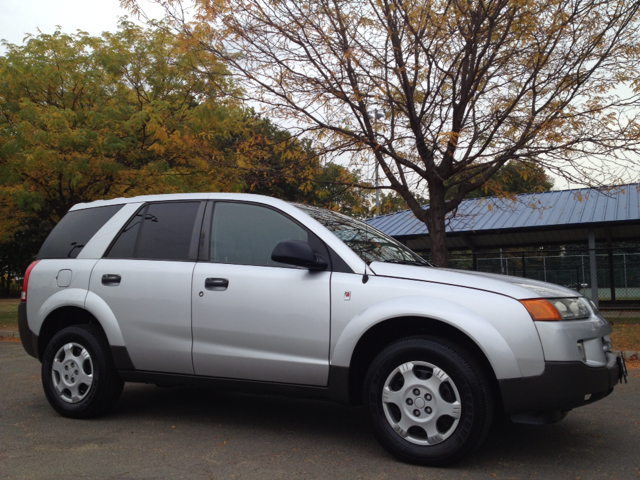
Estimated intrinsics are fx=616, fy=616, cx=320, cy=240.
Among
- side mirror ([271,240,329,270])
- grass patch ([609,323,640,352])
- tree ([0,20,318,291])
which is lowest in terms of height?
grass patch ([609,323,640,352])

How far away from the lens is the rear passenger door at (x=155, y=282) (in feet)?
15.6

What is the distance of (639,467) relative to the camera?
12.5 feet

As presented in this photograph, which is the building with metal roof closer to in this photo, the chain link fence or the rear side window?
the chain link fence

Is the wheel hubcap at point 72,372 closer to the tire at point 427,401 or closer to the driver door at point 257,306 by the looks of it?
the driver door at point 257,306

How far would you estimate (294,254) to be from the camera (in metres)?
4.15

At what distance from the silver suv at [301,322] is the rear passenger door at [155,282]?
0.01 metres

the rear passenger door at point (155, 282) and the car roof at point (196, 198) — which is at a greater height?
the car roof at point (196, 198)

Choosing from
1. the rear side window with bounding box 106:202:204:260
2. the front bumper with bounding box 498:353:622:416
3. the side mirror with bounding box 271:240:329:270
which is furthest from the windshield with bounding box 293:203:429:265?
the front bumper with bounding box 498:353:622:416

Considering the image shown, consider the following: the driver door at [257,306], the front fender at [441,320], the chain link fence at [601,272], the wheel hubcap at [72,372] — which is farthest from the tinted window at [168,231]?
the chain link fence at [601,272]

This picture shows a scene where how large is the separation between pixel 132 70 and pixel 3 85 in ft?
10.5

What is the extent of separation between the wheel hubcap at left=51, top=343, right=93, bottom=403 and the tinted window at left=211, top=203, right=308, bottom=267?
57.9 inches

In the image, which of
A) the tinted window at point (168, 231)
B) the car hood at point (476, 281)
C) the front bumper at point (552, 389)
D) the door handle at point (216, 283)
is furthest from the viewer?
the tinted window at point (168, 231)

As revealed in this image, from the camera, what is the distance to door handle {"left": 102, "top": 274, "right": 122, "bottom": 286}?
5.06 metres

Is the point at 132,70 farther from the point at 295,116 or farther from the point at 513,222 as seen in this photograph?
the point at 513,222
